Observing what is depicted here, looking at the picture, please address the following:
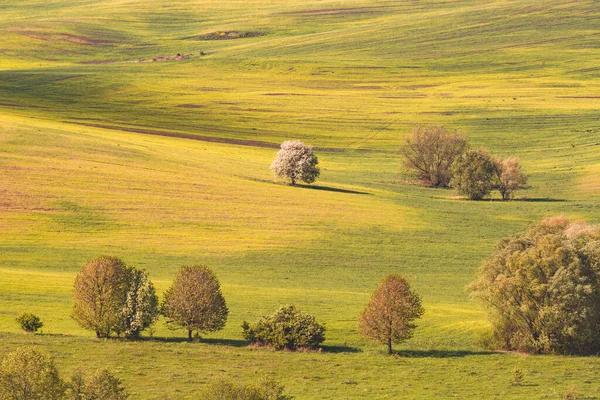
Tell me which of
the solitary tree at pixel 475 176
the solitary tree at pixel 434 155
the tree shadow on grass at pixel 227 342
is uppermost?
the solitary tree at pixel 434 155

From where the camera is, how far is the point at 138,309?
50.8 metres

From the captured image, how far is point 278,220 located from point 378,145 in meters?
53.2

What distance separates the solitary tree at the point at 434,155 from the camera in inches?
4454

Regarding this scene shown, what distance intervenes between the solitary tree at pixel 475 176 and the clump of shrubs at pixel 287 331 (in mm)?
53910

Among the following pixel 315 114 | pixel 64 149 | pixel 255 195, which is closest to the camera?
pixel 255 195

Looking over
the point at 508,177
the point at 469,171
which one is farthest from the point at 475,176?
the point at 508,177

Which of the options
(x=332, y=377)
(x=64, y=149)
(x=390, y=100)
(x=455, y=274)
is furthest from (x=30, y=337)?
(x=390, y=100)

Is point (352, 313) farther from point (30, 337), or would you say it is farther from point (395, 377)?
point (30, 337)

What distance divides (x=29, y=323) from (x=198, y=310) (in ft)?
27.5

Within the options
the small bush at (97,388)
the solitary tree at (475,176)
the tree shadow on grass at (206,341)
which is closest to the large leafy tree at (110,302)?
the tree shadow on grass at (206,341)

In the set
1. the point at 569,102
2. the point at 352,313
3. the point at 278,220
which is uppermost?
the point at 569,102

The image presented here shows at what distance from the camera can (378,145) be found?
5276 inches

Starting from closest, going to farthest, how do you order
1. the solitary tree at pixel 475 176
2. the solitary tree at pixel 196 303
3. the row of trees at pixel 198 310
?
the row of trees at pixel 198 310 → the solitary tree at pixel 196 303 → the solitary tree at pixel 475 176

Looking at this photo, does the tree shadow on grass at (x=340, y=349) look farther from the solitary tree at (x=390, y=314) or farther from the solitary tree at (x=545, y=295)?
the solitary tree at (x=545, y=295)
